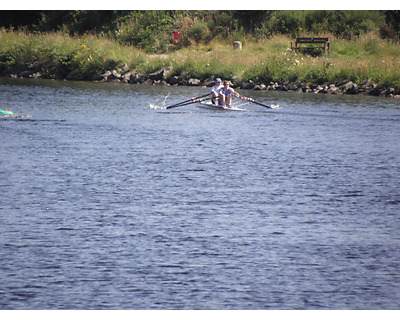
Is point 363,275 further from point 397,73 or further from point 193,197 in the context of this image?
point 397,73

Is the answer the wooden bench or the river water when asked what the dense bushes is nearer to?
Result: the wooden bench

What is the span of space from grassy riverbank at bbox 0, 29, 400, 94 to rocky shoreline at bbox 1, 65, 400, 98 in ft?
0.76

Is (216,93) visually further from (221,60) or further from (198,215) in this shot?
(198,215)

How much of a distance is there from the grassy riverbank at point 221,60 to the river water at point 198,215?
49.5 feet

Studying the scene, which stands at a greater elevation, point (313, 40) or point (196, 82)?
point (313, 40)

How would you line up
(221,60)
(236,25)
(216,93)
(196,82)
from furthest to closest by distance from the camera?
(236,25) → (221,60) → (196,82) → (216,93)

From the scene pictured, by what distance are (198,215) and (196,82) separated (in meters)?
33.4

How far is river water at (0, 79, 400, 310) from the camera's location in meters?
10.0

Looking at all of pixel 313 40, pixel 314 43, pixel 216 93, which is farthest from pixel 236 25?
pixel 216 93

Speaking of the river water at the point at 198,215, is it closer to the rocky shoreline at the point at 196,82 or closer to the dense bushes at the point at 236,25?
the rocky shoreline at the point at 196,82

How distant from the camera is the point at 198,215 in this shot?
13.9m

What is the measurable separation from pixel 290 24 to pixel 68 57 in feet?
58.4

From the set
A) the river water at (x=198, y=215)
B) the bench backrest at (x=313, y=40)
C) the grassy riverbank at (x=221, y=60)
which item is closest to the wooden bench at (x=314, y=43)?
the bench backrest at (x=313, y=40)

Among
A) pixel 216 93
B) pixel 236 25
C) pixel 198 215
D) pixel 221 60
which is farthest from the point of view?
pixel 236 25
